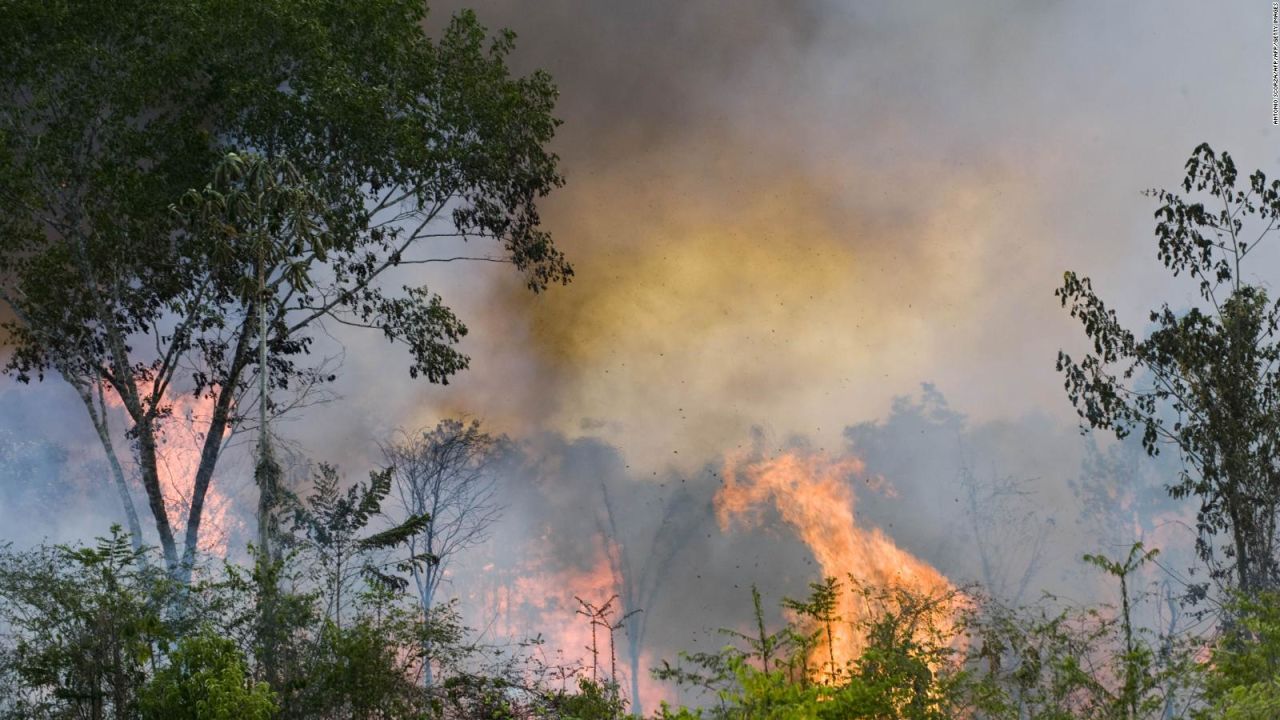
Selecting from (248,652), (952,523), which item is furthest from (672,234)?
(248,652)

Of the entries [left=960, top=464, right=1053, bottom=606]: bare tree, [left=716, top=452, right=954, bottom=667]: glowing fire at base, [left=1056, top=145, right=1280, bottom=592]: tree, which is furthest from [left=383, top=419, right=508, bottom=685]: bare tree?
[left=1056, top=145, right=1280, bottom=592]: tree

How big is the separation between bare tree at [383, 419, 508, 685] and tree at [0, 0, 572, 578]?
4903 millimetres

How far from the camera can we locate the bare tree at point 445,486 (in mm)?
21156

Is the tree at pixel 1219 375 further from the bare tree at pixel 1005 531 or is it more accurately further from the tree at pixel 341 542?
the tree at pixel 341 542

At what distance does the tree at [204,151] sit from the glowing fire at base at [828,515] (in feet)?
25.0

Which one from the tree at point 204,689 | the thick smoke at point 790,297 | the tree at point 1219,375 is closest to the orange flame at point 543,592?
the thick smoke at point 790,297

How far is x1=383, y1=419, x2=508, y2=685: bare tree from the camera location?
21156 millimetres

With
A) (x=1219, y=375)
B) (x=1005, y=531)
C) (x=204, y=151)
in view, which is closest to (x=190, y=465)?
(x=204, y=151)

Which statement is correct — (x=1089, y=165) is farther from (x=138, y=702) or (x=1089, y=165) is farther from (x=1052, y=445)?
(x=138, y=702)

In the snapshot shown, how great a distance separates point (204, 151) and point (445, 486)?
8.19 metres

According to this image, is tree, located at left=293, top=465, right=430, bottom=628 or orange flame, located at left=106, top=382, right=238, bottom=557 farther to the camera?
orange flame, located at left=106, top=382, right=238, bottom=557

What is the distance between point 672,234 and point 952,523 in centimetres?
777

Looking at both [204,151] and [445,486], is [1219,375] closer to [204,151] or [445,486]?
[204,151]

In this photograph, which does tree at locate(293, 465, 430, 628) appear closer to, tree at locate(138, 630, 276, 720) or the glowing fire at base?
tree at locate(138, 630, 276, 720)
